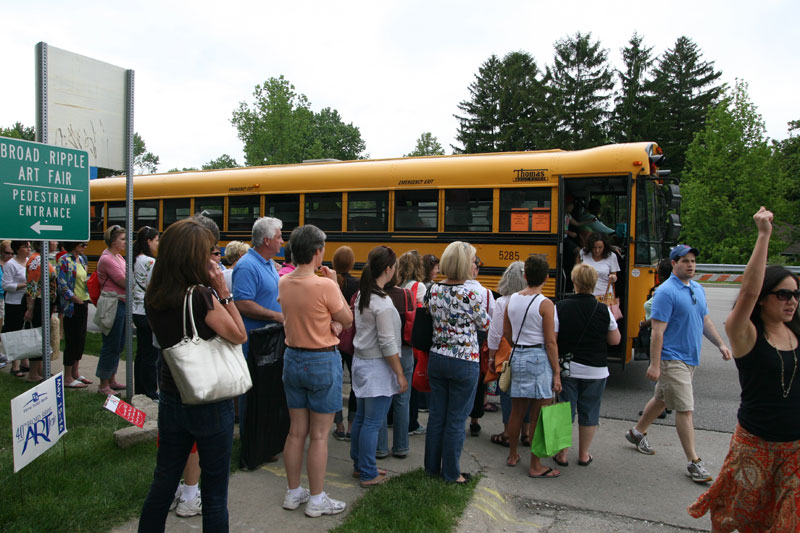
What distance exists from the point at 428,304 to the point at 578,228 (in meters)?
4.98

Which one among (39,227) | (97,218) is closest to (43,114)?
(39,227)

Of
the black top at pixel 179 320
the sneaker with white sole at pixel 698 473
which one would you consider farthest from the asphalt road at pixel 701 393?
the black top at pixel 179 320

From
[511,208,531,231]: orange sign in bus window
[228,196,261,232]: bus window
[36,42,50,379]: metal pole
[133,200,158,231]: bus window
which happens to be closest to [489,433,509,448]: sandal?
[511,208,531,231]: orange sign in bus window

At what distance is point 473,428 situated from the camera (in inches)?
220

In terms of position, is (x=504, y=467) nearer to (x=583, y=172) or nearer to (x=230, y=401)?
(x=230, y=401)

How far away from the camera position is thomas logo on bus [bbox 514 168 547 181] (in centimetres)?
810

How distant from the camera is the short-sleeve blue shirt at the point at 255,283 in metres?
4.29

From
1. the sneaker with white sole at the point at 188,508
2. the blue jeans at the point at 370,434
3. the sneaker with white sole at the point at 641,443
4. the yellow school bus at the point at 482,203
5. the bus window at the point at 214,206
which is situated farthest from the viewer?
the bus window at the point at 214,206

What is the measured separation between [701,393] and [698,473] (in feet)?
9.73

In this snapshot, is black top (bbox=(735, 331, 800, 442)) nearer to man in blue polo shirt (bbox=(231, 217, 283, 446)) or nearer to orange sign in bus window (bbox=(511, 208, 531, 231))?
man in blue polo shirt (bbox=(231, 217, 283, 446))

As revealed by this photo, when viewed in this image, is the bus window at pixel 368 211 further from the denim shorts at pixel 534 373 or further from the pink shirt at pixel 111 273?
the denim shorts at pixel 534 373

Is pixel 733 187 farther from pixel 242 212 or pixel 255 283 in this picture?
pixel 255 283

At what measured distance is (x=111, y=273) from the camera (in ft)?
19.7

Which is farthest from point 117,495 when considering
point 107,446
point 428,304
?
point 428,304
